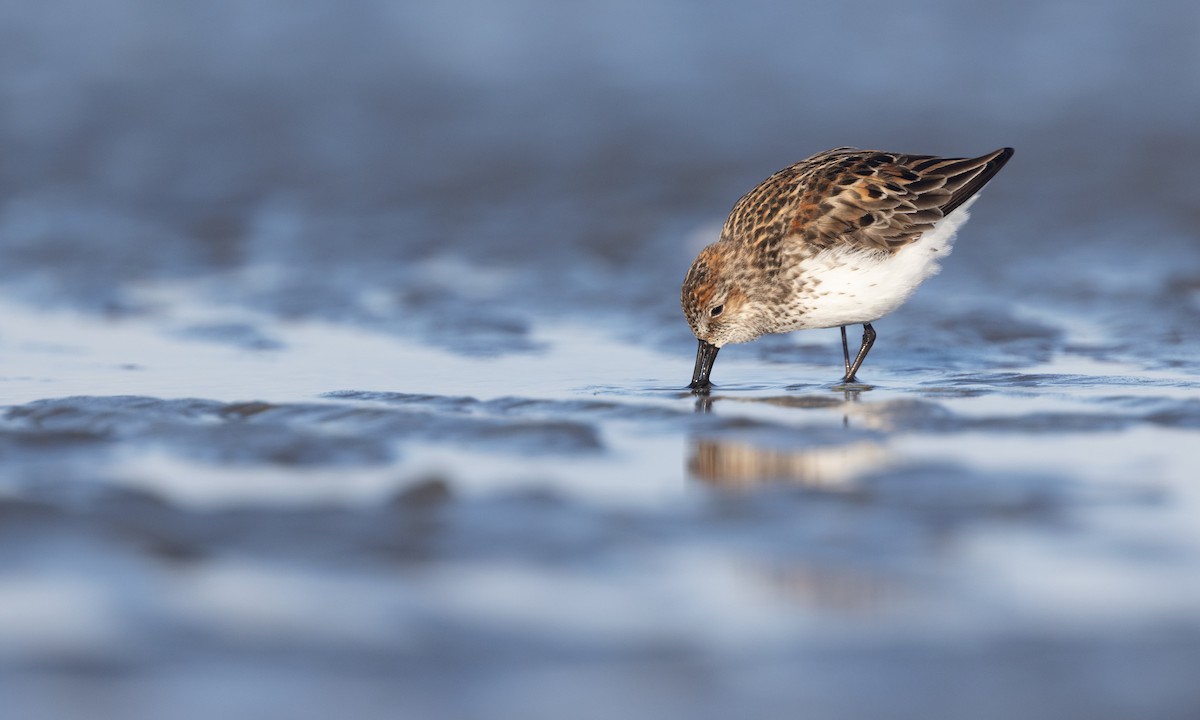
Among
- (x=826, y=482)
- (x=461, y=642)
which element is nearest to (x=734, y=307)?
(x=826, y=482)

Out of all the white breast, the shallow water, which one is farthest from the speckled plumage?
the shallow water

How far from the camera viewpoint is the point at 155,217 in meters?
12.9

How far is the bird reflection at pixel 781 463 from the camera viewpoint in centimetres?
482

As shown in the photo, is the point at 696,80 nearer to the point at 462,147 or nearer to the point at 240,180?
the point at 462,147

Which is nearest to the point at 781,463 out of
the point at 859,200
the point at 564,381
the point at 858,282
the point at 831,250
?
the point at 564,381

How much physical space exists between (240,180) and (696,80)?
505 centimetres

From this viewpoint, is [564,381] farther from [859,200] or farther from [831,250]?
[859,200]

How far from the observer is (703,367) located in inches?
294

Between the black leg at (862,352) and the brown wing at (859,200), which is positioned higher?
the brown wing at (859,200)

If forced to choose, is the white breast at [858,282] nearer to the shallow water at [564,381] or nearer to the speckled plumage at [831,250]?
the speckled plumage at [831,250]

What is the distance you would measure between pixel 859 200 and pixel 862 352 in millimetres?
787

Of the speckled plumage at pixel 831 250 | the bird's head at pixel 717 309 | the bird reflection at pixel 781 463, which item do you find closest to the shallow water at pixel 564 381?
the bird reflection at pixel 781 463

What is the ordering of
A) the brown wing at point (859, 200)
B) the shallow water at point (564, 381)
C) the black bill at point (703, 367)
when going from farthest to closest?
the brown wing at point (859, 200) < the black bill at point (703, 367) < the shallow water at point (564, 381)

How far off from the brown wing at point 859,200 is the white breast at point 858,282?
0.19 feet
